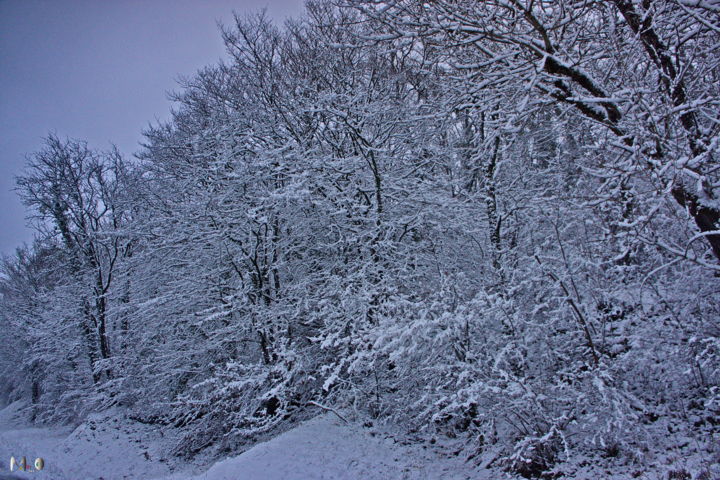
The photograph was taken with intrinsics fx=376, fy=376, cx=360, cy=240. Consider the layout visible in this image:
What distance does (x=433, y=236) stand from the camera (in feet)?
27.6

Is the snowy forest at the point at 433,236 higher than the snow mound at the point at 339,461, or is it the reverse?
the snowy forest at the point at 433,236

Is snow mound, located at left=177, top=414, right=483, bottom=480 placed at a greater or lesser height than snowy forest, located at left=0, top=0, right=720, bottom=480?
lesser

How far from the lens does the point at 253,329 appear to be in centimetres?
→ 904

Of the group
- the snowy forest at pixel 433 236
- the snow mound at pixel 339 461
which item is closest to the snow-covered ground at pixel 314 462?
the snow mound at pixel 339 461

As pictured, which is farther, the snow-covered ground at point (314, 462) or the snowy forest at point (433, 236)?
the snow-covered ground at point (314, 462)

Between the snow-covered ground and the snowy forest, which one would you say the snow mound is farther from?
the snowy forest

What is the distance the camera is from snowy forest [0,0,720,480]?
14.0 feet

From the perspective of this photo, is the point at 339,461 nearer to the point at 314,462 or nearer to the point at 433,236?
the point at 314,462

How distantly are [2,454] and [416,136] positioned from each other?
12.4m

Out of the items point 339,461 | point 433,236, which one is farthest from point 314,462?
point 433,236

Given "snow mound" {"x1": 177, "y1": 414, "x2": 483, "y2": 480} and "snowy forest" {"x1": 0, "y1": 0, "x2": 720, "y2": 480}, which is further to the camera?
"snow mound" {"x1": 177, "y1": 414, "x2": 483, "y2": 480}

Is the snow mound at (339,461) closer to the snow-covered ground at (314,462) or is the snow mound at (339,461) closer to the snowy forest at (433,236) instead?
the snow-covered ground at (314,462)

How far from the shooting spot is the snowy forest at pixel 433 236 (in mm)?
4254

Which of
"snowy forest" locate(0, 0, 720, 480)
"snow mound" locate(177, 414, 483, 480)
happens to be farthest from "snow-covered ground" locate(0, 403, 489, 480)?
"snowy forest" locate(0, 0, 720, 480)
